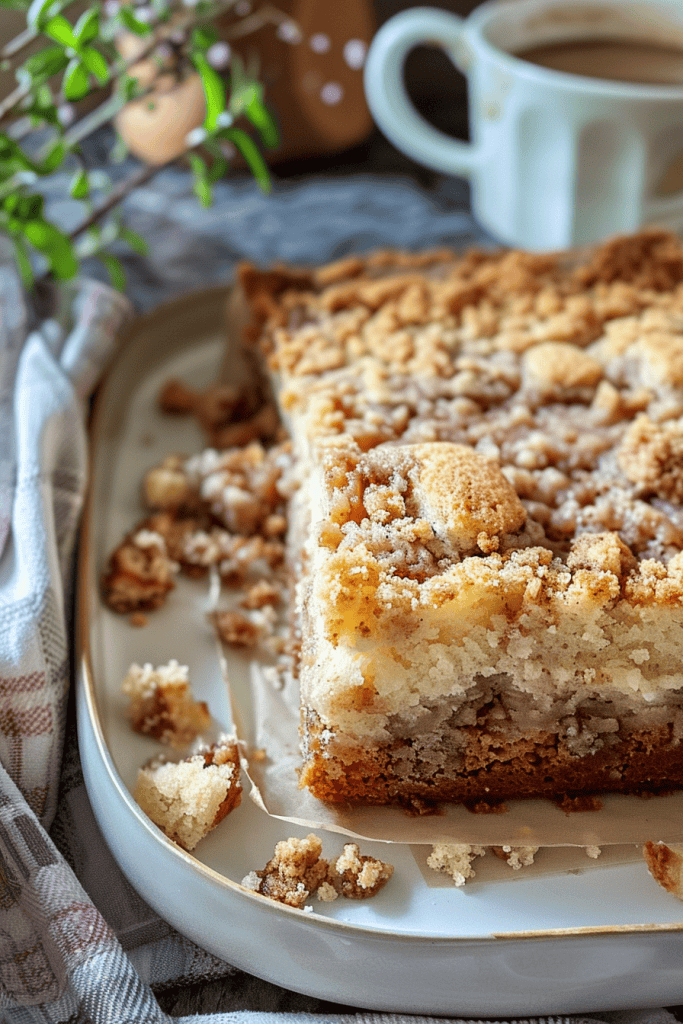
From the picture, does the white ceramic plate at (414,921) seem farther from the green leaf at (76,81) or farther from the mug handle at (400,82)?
the mug handle at (400,82)

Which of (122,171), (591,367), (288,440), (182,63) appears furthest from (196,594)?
(122,171)

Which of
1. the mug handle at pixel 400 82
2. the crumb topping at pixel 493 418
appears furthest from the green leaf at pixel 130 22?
the mug handle at pixel 400 82

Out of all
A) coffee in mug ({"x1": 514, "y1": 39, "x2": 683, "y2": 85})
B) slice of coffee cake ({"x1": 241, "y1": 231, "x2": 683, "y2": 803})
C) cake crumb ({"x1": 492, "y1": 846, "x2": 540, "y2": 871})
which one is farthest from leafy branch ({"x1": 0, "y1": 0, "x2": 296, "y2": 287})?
cake crumb ({"x1": 492, "y1": 846, "x2": 540, "y2": 871})

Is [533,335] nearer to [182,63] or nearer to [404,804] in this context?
[404,804]

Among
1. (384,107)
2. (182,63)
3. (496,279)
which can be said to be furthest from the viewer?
(384,107)

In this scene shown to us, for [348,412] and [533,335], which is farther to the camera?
[533,335]

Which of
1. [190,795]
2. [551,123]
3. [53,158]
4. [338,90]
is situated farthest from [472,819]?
[338,90]
